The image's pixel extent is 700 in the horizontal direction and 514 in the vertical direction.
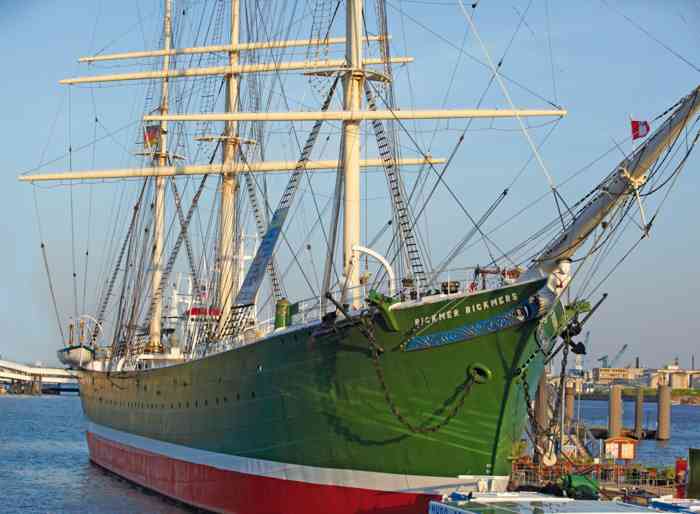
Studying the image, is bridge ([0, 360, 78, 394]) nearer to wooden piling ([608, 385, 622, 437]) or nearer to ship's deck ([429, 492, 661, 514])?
wooden piling ([608, 385, 622, 437])

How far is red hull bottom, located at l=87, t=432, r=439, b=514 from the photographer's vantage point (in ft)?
71.7

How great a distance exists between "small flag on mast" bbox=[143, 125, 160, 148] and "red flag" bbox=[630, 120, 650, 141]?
29578 millimetres

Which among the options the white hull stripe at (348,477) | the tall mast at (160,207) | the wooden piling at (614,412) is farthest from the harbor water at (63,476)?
the tall mast at (160,207)

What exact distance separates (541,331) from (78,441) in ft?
Answer: 138

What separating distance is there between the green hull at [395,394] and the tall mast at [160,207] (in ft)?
60.1

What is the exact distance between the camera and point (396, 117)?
26234mm

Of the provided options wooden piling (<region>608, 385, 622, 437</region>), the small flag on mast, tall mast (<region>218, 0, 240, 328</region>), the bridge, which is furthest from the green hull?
the bridge

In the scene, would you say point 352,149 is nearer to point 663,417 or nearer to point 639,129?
point 639,129

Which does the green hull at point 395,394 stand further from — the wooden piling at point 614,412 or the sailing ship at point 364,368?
the wooden piling at point 614,412

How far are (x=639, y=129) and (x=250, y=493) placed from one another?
12411 mm

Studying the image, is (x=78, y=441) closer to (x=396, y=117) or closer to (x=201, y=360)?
(x=201, y=360)

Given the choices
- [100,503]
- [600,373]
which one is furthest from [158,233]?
[600,373]

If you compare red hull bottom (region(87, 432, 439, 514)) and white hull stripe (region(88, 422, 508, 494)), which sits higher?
white hull stripe (region(88, 422, 508, 494))

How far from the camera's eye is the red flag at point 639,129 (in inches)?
746
